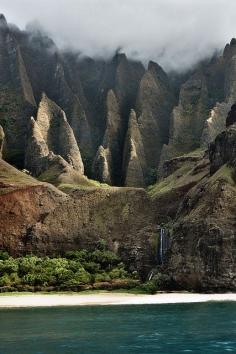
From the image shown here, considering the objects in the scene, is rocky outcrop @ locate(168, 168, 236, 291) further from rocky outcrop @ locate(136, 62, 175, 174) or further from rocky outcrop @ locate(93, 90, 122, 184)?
rocky outcrop @ locate(136, 62, 175, 174)

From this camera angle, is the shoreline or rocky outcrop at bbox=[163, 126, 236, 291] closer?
the shoreline

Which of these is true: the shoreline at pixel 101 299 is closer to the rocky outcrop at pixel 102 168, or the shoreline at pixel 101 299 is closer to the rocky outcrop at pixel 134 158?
the rocky outcrop at pixel 102 168

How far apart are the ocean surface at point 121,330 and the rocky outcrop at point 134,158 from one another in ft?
324

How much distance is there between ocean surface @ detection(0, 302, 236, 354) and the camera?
133 ft

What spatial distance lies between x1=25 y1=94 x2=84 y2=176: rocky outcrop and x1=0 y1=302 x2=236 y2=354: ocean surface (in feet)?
276

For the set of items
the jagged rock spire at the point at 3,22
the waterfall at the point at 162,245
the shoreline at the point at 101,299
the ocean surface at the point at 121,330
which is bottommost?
the ocean surface at the point at 121,330

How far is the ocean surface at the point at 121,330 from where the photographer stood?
40.5 meters

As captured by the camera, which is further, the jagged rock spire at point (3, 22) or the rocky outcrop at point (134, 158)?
the jagged rock spire at point (3, 22)

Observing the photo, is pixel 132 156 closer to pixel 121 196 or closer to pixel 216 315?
pixel 121 196

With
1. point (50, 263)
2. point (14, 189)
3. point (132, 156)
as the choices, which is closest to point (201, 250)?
point (50, 263)

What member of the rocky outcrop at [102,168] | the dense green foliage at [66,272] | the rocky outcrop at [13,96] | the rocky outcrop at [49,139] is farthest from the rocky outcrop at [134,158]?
the dense green foliage at [66,272]

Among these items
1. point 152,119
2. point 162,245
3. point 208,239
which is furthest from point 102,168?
point 208,239

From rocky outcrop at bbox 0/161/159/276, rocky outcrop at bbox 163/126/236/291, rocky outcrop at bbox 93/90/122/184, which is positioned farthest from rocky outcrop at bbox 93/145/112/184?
rocky outcrop at bbox 163/126/236/291

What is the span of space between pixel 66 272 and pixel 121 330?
151 ft
